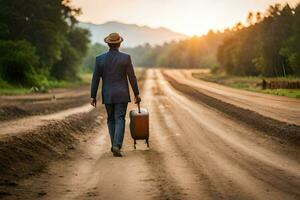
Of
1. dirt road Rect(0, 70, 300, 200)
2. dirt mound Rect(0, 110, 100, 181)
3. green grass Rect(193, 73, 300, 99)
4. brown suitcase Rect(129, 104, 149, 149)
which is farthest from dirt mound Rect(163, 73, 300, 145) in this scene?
green grass Rect(193, 73, 300, 99)

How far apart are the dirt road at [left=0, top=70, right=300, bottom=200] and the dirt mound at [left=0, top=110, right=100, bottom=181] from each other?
0.32 metres

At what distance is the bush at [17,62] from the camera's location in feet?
145

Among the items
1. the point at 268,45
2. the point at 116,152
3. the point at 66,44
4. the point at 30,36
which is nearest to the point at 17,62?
the point at 30,36

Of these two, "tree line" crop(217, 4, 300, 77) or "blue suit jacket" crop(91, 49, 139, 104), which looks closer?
"blue suit jacket" crop(91, 49, 139, 104)

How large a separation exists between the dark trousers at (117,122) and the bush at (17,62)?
34315 mm

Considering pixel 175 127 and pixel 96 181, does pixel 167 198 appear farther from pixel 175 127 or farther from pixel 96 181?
pixel 175 127

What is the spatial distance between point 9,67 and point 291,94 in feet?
75.0

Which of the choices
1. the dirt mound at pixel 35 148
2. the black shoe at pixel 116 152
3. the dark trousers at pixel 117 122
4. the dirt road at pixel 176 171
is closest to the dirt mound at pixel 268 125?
the dirt road at pixel 176 171

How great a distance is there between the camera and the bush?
4421 centimetres

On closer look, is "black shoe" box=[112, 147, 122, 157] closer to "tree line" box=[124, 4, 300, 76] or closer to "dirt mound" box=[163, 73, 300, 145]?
"dirt mound" box=[163, 73, 300, 145]

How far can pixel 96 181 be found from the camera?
8133mm

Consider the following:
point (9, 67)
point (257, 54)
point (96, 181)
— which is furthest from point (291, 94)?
point (257, 54)

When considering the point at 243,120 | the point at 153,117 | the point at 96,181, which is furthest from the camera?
the point at 153,117

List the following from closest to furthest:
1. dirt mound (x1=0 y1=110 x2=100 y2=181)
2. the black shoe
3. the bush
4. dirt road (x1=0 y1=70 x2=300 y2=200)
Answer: dirt road (x1=0 y1=70 x2=300 y2=200) → dirt mound (x1=0 y1=110 x2=100 y2=181) → the black shoe → the bush
